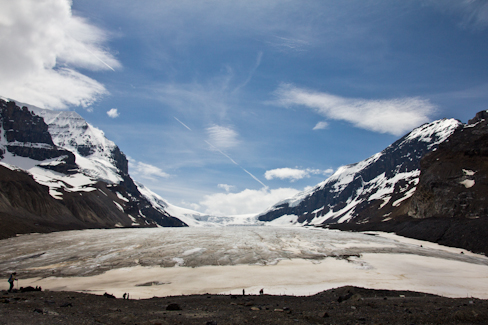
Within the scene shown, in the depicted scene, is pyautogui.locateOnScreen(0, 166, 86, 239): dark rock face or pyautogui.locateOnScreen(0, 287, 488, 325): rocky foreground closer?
pyautogui.locateOnScreen(0, 287, 488, 325): rocky foreground

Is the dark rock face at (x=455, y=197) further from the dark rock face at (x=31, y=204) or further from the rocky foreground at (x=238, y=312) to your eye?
the dark rock face at (x=31, y=204)

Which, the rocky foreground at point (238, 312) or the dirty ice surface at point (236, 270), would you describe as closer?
the rocky foreground at point (238, 312)

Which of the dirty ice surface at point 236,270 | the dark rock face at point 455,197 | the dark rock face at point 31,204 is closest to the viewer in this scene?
the dirty ice surface at point 236,270

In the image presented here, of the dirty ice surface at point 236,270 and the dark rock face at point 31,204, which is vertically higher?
the dark rock face at point 31,204

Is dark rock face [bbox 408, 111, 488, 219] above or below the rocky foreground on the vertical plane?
above

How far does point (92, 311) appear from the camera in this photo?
1388 centimetres

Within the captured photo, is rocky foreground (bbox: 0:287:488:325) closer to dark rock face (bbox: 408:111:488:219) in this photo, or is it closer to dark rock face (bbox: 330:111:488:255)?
dark rock face (bbox: 330:111:488:255)

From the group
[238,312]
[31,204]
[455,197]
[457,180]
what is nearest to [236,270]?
[238,312]

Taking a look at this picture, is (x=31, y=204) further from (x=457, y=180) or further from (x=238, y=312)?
(x=457, y=180)

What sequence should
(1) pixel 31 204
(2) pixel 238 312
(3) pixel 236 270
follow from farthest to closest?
(1) pixel 31 204 → (3) pixel 236 270 → (2) pixel 238 312

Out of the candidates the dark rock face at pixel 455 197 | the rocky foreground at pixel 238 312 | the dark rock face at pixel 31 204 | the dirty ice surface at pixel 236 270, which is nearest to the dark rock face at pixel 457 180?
the dark rock face at pixel 455 197

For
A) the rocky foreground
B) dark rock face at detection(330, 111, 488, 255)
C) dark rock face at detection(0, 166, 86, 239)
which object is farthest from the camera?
dark rock face at detection(0, 166, 86, 239)

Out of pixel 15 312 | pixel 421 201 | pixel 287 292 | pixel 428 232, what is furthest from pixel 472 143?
pixel 15 312

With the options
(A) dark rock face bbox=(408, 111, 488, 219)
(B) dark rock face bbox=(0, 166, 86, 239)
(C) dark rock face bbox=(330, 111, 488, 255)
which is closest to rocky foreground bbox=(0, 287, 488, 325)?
(C) dark rock face bbox=(330, 111, 488, 255)
